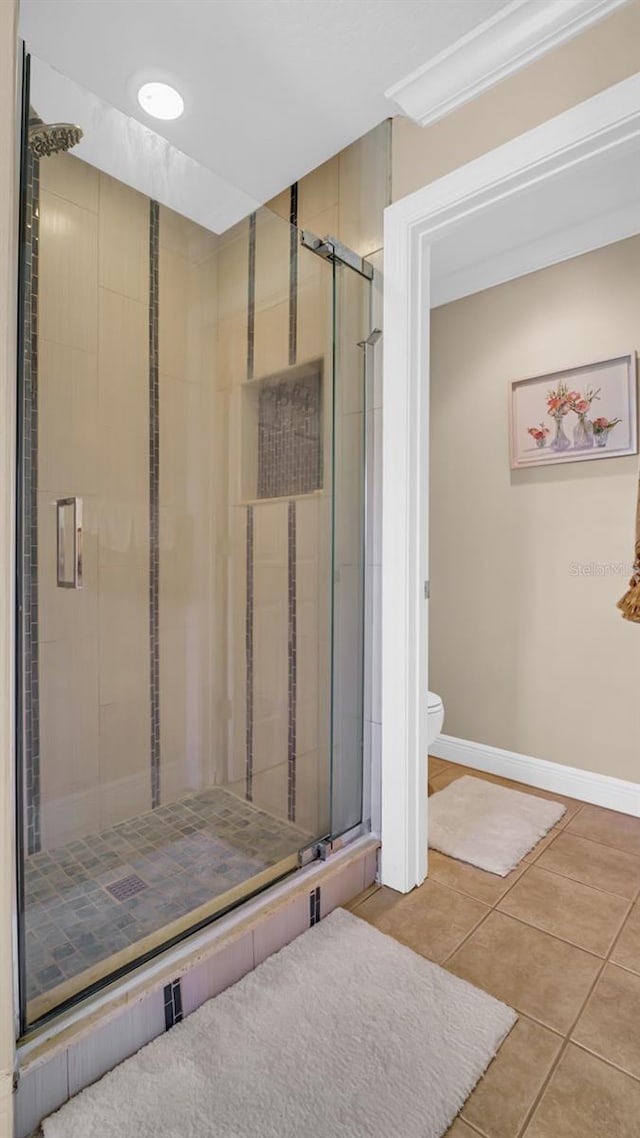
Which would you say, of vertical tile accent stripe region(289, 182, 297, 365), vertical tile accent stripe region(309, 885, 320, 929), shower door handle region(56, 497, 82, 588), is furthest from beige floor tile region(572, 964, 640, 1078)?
vertical tile accent stripe region(289, 182, 297, 365)

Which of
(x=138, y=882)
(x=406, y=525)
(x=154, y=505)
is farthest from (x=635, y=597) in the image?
(x=138, y=882)

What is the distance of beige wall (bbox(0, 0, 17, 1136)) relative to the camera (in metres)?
0.89

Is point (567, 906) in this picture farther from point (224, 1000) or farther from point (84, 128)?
point (84, 128)

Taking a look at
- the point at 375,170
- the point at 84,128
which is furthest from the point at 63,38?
the point at 375,170

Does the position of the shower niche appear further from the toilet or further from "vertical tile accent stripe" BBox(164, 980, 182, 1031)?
"vertical tile accent stripe" BBox(164, 980, 182, 1031)

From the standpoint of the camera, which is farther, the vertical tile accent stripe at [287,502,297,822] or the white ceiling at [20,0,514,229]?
the vertical tile accent stripe at [287,502,297,822]

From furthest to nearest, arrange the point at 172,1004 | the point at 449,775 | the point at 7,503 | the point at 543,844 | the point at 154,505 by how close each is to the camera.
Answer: the point at 449,775, the point at 543,844, the point at 154,505, the point at 172,1004, the point at 7,503

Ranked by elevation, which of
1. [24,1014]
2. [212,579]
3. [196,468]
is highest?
Result: [196,468]

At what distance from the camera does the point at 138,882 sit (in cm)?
147

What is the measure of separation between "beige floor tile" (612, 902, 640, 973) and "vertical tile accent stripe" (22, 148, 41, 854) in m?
1.53

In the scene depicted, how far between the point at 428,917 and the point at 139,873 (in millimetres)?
840

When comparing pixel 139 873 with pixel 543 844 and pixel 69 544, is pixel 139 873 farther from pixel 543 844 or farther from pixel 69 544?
pixel 543 844

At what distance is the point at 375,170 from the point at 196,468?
114cm

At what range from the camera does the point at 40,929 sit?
120cm
